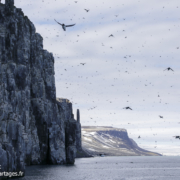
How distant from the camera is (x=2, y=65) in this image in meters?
174

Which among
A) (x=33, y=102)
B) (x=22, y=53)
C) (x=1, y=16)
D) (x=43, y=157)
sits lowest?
(x=43, y=157)

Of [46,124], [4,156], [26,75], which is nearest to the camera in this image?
[4,156]

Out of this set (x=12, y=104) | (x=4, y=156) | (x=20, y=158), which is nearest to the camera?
(x=4, y=156)

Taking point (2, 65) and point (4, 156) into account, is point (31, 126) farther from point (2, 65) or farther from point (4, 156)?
point (4, 156)

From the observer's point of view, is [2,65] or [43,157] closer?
[2,65]

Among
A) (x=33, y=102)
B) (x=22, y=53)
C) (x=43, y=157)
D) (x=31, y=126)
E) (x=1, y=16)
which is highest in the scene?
(x=1, y=16)

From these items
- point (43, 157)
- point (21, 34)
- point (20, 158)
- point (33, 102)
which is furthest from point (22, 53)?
point (20, 158)

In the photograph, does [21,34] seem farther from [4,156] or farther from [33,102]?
[4,156]

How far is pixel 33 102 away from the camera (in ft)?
647

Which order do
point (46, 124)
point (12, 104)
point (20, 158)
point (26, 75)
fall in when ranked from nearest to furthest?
point (20, 158), point (12, 104), point (26, 75), point (46, 124)

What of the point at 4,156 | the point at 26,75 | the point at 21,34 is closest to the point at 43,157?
the point at 26,75

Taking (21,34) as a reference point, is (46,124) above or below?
below

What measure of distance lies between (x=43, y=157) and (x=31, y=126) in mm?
16729

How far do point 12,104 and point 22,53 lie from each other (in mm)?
29437
